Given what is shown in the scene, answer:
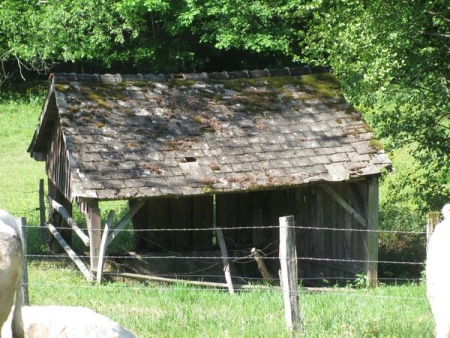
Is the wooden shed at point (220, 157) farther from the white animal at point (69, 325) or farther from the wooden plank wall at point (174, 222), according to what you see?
the white animal at point (69, 325)

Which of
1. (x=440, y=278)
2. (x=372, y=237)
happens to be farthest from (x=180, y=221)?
(x=440, y=278)

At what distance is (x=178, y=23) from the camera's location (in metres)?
28.0

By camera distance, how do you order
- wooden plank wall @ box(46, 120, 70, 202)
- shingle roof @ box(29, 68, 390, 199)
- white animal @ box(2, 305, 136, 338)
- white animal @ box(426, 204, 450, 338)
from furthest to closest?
wooden plank wall @ box(46, 120, 70, 202)
shingle roof @ box(29, 68, 390, 199)
white animal @ box(2, 305, 136, 338)
white animal @ box(426, 204, 450, 338)

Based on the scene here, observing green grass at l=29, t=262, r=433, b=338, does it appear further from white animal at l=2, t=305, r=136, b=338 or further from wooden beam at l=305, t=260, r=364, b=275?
white animal at l=2, t=305, r=136, b=338

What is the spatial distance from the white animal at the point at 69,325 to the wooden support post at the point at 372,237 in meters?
7.74

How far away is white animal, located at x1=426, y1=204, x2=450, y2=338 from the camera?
5.26 metres

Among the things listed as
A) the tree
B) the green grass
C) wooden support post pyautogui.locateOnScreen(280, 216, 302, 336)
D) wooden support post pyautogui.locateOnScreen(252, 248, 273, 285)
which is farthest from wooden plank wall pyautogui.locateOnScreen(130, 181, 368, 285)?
wooden support post pyautogui.locateOnScreen(280, 216, 302, 336)

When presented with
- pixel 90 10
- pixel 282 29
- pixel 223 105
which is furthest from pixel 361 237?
pixel 90 10

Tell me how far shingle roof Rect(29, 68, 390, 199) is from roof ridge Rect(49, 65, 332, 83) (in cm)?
2

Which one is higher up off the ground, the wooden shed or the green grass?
the wooden shed

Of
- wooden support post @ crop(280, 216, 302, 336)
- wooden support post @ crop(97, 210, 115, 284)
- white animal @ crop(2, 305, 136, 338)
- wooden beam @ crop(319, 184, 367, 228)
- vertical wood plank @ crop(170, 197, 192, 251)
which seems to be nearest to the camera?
white animal @ crop(2, 305, 136, 338)

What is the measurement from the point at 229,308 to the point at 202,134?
15.8 ft

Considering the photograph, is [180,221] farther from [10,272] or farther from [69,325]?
[10,272]

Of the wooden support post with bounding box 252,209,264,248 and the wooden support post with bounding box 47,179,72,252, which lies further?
the wooden support post with bounding box 252,209,264,248
